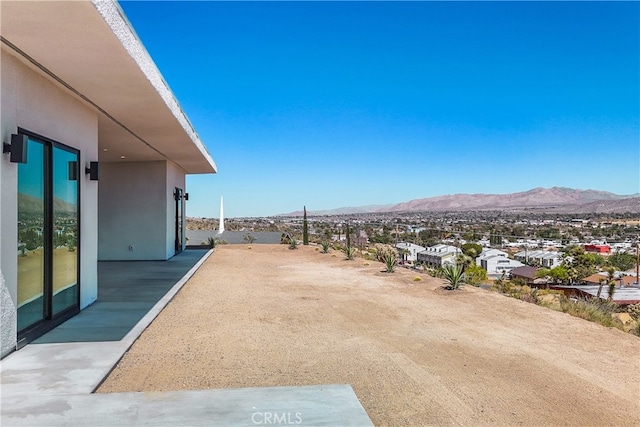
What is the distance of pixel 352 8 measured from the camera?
12406 millimetres

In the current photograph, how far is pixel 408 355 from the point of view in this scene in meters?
4.58

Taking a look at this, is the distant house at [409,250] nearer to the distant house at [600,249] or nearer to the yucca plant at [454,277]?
the distant house at [600,249]

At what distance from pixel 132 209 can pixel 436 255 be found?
9.41 metres

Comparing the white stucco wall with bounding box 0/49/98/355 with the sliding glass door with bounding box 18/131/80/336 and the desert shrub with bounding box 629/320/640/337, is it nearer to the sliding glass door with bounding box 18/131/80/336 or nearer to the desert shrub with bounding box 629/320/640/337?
the sliding glass door with bounding box 18/131/80/336

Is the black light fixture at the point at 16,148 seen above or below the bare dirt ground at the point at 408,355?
above

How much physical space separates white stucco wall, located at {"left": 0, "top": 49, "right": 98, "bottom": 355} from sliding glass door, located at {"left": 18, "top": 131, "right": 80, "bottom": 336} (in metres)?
0.16

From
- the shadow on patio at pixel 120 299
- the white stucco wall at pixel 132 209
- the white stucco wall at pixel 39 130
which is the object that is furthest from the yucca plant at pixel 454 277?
the white stucco wall at pixel 132 209

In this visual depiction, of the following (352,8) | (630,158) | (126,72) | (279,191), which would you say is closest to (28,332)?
(126,72)

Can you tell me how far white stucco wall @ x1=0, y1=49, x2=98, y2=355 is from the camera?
13.3 feet

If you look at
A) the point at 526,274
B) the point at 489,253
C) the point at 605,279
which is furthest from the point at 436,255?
the point at 489,253

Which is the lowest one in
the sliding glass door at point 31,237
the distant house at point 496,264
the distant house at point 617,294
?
the distant house at point 496,264

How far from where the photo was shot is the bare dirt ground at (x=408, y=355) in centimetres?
342

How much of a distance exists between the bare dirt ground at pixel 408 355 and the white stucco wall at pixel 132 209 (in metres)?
5.22

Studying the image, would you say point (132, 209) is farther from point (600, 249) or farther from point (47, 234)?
point (600, 249)
